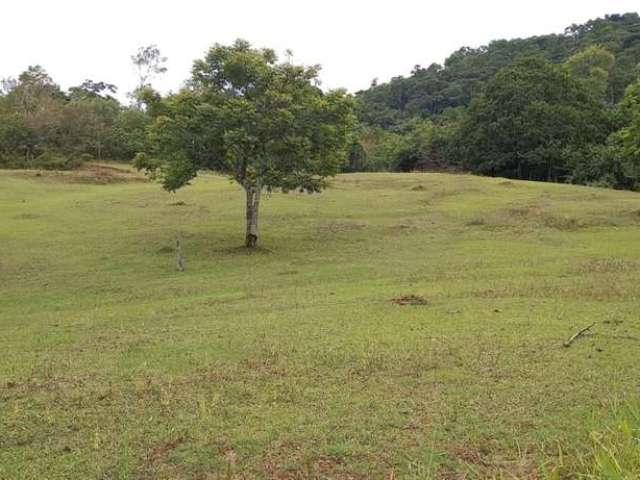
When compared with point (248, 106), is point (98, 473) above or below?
below

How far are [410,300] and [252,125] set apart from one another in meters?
11.7

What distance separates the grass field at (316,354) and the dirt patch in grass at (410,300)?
332 millimetres

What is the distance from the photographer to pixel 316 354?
10312 millimetres

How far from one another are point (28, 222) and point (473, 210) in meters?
22.7

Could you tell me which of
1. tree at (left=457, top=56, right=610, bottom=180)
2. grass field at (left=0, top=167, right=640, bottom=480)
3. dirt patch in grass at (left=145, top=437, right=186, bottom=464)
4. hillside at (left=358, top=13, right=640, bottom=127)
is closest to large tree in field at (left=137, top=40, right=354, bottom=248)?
grass field at (left=0, top=167, right=640, bottom=480)

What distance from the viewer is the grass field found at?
6.75 metres

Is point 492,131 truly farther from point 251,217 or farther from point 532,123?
point 251,217

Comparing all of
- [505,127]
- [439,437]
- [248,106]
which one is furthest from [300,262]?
[505,127]

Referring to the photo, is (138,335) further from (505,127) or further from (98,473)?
(505,127)

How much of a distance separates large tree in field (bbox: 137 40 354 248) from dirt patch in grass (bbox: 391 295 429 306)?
10.8 meters

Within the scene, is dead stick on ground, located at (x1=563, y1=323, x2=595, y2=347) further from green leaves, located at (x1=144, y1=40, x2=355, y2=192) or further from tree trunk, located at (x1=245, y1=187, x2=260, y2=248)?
tree trunk, located at (x1=245, y1=187, x2=260, y2=248)

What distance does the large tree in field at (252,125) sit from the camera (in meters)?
24.3

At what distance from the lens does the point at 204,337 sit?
39.8 ft

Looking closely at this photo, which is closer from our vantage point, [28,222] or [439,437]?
[439,437]
